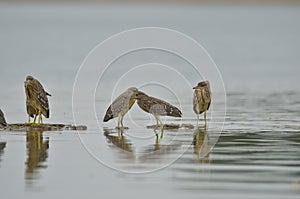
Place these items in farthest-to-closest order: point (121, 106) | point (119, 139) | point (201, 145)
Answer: point (121, 106) → point (119, 139) → point (201, 145)

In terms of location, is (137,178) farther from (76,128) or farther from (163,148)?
(76,128)

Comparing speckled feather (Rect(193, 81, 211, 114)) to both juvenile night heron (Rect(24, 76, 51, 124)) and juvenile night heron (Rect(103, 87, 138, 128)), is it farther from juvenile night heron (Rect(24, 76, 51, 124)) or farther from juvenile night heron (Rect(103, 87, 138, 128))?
juvenile night heron (Rect(24, 76, 51, 124))

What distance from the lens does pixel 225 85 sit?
30438 millimetres

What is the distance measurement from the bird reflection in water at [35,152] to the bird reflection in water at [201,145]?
2480 millimetres

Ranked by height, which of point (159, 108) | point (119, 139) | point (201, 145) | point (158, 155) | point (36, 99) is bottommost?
point (158, 155)

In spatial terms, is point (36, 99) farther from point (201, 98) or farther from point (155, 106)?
point (201, 98)

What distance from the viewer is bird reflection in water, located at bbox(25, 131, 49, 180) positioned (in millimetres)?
14477

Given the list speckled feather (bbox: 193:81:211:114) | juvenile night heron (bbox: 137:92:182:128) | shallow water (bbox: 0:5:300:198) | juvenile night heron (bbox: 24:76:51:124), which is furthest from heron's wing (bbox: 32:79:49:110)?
speckled feather (bbox: 193:81:211:114)

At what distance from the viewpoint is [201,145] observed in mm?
16953

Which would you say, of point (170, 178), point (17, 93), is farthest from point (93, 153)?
point (17, 93)

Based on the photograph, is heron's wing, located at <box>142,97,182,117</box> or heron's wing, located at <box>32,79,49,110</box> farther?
heron's wing, located at <box>32,79,49,110</box>

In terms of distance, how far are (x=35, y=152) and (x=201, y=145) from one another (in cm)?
287

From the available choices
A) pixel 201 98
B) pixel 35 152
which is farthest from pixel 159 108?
pixel 35 152

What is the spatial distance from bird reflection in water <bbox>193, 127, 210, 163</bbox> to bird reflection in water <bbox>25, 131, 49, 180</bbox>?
Result: 2480 mm
